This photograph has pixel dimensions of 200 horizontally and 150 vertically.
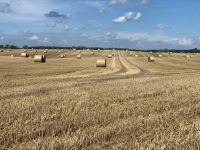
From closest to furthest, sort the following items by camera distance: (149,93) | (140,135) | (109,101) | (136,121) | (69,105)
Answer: (140,135) < (136,121) < (69,105) < (109,101) < (149,93)

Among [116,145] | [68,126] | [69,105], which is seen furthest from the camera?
[69,105]

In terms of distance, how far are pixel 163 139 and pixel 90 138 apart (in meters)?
1.34

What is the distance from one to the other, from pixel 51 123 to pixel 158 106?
422 centimetres

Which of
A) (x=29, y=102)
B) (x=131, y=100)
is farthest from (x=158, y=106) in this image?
(x=29, y=102)

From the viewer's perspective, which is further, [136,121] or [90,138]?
[136,121]

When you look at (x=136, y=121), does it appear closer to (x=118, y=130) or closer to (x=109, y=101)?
(x=118, y=130)

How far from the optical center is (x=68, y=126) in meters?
9.45

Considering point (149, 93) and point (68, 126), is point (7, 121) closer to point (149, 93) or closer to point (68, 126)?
point (68, 126)

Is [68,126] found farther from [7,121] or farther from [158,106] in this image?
[158,106]

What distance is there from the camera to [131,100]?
1423cm

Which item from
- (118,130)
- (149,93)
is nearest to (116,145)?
(118,130)

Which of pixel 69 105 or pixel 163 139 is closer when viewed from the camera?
pixel 163 139

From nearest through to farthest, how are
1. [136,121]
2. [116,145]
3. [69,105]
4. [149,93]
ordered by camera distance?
[116,145] < [136,121] < [69,105] < [149,93]

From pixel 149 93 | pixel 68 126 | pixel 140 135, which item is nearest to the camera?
pixel 140 135
